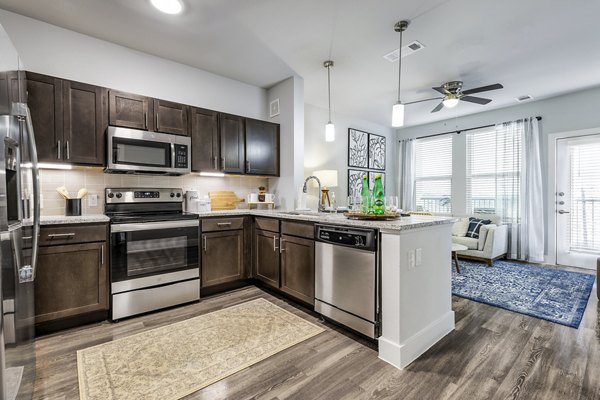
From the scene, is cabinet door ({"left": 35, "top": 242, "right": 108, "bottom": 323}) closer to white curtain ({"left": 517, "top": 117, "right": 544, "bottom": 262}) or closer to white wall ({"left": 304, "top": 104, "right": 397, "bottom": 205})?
white wall ({"left": 304, "top": 104, "right": 397, "bottom": 205})

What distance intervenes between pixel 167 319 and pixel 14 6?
3.07 metres

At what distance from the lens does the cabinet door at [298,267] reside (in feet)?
8.46

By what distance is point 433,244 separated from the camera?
84.0 inches

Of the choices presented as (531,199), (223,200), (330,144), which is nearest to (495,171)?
(531,199)

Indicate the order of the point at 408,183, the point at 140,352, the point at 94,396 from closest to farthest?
the point at 94,396 → the point at 140,352 → the point at 408,183

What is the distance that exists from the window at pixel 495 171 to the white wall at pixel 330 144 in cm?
203

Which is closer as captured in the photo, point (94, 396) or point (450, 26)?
point (94, 396)

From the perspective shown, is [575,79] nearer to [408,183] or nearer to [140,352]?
[408,183]

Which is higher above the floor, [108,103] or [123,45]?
[123,45]

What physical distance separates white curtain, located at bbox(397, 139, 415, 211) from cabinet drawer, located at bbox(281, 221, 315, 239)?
4.64m

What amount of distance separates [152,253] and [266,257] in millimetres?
1166

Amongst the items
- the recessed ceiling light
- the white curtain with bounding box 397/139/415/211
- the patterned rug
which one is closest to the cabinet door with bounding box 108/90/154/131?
the recessed ceiling light

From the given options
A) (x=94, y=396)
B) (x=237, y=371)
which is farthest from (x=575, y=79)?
(x=94, y=396)

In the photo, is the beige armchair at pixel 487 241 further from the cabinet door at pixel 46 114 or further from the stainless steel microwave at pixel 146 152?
the cabinet door at pixel 46 114
